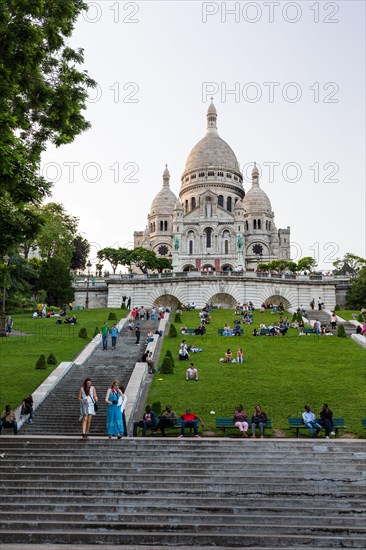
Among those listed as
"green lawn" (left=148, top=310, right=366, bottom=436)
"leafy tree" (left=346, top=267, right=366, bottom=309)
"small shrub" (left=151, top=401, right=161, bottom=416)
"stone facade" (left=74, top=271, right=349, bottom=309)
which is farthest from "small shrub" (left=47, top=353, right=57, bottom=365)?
"leafy tree" (left=346, top=267, right=366, bottom=309)

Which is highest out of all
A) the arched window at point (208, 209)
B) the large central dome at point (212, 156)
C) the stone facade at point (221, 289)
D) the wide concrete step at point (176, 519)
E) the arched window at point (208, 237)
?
the large central dome at point (212, 156)

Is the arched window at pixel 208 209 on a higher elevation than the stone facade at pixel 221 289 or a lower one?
higher

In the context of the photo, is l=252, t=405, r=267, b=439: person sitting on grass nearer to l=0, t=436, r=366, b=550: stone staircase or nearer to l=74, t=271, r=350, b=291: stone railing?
l=0, t=436, r=366, b=550: stone staircase

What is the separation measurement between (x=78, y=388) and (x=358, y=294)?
119 feet

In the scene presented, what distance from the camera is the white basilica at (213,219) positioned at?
3349 inches

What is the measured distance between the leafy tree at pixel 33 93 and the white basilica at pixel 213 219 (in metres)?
64.4

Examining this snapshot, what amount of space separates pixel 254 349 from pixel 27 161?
18752 millimetres

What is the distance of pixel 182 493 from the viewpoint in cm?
1097

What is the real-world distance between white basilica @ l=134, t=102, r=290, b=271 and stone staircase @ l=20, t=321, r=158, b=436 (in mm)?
52265

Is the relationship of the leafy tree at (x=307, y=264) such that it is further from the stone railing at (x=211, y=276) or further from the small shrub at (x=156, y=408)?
the small shrub at (x=156, y=408)

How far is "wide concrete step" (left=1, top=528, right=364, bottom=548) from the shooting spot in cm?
940

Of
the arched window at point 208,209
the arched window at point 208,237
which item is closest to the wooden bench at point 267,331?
the arched window at point 208,237

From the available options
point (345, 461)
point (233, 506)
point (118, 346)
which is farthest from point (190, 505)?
point (118, 346)

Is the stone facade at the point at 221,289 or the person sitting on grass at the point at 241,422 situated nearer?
the person sitting on grass at the point at 241,422
